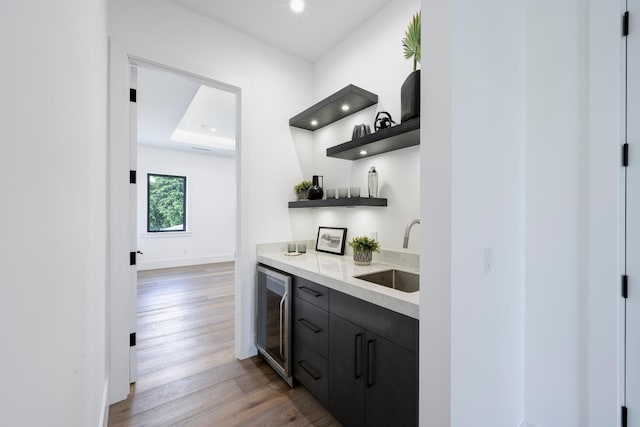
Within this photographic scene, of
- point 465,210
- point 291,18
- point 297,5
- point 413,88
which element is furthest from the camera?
point 291,18

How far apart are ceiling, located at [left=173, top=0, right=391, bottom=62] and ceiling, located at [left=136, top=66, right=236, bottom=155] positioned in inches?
24.0

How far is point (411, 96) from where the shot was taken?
149 centimetres

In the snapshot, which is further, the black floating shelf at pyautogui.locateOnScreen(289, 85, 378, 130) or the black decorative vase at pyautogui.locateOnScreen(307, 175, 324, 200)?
the black decorative vase at pyautogui.locateOnScreen(307, 175, 324, 200)

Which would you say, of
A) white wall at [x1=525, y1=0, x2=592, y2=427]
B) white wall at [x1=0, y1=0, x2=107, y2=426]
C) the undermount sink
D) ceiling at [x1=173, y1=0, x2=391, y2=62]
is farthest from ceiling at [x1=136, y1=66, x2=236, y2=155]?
white wall at [x1=525, y1=0, x2=592, y2=427]

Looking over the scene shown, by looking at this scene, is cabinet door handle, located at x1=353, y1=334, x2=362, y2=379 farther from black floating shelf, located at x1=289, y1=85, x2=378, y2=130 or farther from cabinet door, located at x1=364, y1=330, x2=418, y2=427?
black floating shelf, located at x1=289, y1=85, x2=378, y2=130

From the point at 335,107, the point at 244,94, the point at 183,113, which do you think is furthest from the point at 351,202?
the point at 183,113

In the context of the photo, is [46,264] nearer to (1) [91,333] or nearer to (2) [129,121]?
(1) [91,333]

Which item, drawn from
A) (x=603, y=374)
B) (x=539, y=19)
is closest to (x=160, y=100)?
(x=539, y=19)

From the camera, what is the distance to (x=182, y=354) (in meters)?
2.41

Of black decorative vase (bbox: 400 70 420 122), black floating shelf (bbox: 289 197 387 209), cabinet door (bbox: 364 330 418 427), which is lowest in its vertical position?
cabinet door (bbox: 364 330 418 427)

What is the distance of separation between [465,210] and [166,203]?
663 centimetres

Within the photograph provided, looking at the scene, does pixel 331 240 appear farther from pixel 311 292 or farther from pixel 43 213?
pixel 43 213

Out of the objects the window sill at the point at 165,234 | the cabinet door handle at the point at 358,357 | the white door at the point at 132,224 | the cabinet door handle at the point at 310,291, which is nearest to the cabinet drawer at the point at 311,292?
the cabinet door handle at the point at 310,291

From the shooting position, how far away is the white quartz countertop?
1229mm
